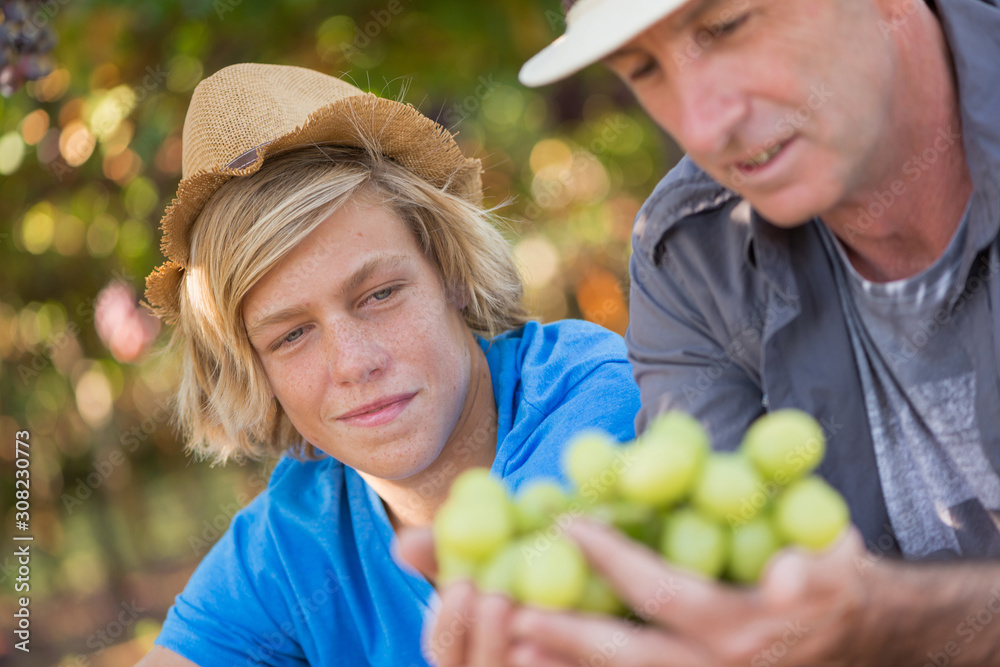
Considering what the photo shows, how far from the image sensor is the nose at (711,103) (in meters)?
1.31

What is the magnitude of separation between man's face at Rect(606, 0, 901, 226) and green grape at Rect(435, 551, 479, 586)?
661 millimetres

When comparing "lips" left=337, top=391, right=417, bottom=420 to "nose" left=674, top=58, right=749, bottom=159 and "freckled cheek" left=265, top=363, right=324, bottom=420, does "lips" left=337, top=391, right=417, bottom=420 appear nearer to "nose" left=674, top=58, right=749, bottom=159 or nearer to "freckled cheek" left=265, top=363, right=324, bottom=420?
"freckled cheek" left=265, top=363, right=324, bottom=420

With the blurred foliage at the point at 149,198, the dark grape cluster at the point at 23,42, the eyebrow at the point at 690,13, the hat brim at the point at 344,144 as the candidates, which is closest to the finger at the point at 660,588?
the eyebrow at the point at 690,13

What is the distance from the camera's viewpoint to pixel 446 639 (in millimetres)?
1193

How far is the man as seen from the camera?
1.12 meters

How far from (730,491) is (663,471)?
0.08 metres

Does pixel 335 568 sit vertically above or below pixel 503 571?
below

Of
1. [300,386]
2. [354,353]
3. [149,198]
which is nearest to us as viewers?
[354,353]

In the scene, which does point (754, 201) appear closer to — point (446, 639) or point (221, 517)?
point (446, 639)

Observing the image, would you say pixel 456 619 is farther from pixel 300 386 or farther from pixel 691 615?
pixel 300 386

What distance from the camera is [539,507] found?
1.24 metres

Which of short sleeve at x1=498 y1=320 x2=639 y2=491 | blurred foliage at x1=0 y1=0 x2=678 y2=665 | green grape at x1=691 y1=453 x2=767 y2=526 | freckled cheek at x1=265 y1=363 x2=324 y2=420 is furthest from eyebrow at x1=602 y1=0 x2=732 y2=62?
blurred foliage at x1=0 y1=0 x2=678 y2=665

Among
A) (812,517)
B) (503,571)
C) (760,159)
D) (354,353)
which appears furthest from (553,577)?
(354,353)

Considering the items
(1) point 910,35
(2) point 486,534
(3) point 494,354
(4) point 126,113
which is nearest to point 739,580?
(2) point 486,534
